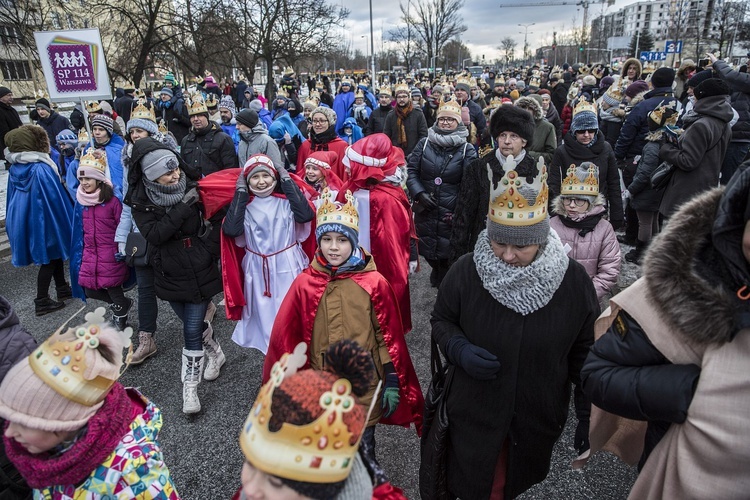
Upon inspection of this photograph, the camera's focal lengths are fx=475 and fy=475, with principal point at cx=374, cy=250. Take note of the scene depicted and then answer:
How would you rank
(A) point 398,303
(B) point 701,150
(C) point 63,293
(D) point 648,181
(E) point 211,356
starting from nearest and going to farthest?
(A) point 398,303 < (E) point 211,356 < (B) point 701,150 < (D) point 648,181 < (C) point 63,293

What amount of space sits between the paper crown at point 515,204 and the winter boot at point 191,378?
272cm

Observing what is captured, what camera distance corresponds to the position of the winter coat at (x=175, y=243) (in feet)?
11.3

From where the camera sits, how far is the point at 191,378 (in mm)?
3742

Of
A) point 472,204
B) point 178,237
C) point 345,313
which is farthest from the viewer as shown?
point 472,204

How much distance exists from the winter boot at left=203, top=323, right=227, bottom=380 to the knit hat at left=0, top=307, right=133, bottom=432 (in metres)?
2.39

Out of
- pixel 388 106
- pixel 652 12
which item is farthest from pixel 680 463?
pixel 652 12

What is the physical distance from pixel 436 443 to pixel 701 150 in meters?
4.05

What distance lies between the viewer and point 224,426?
140 inches

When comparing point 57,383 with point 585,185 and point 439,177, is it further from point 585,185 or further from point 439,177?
point 439,177

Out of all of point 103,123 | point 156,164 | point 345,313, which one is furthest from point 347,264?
point 103,123

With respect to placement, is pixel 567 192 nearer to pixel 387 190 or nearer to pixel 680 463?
pixel 387 190

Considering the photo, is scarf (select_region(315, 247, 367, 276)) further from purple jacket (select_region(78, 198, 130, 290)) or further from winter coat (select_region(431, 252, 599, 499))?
purple jacket (select_region(78, 198, 130, 290))

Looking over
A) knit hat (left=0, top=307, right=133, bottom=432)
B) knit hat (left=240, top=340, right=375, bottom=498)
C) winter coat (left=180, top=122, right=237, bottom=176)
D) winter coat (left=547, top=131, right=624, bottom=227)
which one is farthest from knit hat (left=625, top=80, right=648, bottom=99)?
knit hat (left=0, top=307, right=133, bottom=432)

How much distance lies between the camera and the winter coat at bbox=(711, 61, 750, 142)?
5820 mm
